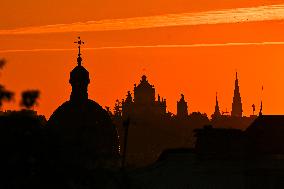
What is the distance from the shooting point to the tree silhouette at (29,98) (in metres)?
33.5

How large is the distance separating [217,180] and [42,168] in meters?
60.6

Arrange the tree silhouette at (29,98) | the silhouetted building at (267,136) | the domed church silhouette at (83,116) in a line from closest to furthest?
the tree silhouette at (29,98) → the silhouetted building at (267,136) → the domed church silhouette at (83,116)

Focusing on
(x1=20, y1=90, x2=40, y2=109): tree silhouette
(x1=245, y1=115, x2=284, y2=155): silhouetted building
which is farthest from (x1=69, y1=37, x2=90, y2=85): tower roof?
(x1=20, y1=90, x2=40, y2=109): tree silhouette

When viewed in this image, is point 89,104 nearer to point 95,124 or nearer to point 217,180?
point 95,124

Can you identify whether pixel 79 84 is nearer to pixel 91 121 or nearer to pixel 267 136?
pixel 91 121

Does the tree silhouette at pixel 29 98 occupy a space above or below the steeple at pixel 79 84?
below

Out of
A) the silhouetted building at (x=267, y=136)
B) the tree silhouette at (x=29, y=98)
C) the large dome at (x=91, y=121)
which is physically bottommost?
the tree silhouette at (x=29, y=98)

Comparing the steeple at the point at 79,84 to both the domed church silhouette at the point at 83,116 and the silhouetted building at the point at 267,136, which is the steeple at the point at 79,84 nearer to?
the domed church silhouette at the point at 83,116

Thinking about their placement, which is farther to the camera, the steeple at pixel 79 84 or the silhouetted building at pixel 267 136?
the steeple at pixel 79 84

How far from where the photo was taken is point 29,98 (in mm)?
33781

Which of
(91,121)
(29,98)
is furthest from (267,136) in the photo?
(29,98)

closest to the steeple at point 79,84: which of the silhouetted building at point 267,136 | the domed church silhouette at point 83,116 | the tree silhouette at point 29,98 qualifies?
the domed church silhouette at point 83,116

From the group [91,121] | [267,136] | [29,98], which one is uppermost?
[91,121]

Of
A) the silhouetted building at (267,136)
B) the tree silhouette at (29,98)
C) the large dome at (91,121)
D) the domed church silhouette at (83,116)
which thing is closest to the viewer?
the tree silhouette at (29,98)
